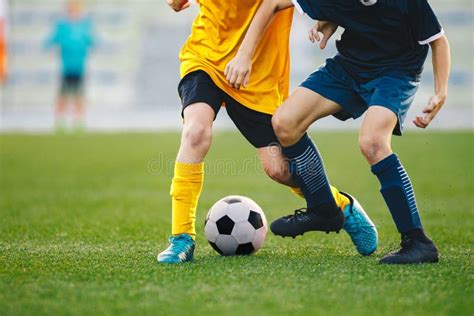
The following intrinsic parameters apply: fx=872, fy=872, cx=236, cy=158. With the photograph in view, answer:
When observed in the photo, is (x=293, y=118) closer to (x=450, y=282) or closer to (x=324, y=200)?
(x=324, y=200)

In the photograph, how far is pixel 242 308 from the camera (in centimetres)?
334

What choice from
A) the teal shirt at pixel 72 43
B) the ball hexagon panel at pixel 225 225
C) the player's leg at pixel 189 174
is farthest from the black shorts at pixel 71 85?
the player's leg at pixel 189 174

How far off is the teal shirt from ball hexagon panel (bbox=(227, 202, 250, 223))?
13.3 metres

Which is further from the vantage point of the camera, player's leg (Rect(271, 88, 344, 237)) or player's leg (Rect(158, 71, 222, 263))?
player's leg (Rect(271, 88, 344, 237))

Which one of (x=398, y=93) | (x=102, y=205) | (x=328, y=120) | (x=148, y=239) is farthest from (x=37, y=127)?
(x=398, y=93)

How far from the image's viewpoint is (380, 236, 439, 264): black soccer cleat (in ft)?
14.0

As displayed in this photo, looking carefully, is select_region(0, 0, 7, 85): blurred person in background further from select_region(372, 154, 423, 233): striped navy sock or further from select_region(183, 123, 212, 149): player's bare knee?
select_region(372, 154, 423, 233): striped navy sock

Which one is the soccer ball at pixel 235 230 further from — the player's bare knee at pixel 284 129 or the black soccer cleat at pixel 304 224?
the player's bare knee at pixel 284 129

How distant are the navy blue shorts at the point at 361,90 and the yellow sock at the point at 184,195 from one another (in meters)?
0.78

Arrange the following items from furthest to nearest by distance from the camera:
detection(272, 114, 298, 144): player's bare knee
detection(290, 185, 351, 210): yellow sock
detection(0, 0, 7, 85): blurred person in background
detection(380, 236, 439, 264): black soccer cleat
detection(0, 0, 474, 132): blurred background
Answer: detection(0, 0, 7, 85): blurred person in background → detection(0, 0, 474, 132): blurred background → detection(290, 185, 351, 210): yellow sock → detection(272, 114, 298, 144): player's bare knee → detection(380, 236, 439, 264): black soccer cleat

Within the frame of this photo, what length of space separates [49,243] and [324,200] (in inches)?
66.2

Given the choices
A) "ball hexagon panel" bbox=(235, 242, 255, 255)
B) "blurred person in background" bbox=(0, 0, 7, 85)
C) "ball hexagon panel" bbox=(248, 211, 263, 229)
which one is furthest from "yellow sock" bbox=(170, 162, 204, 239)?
"blurred person in background" bbox=(0, 0, 7, 85)

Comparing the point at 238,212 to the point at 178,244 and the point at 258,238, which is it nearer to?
the point at 258,238

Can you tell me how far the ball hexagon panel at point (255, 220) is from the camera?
4.84m
